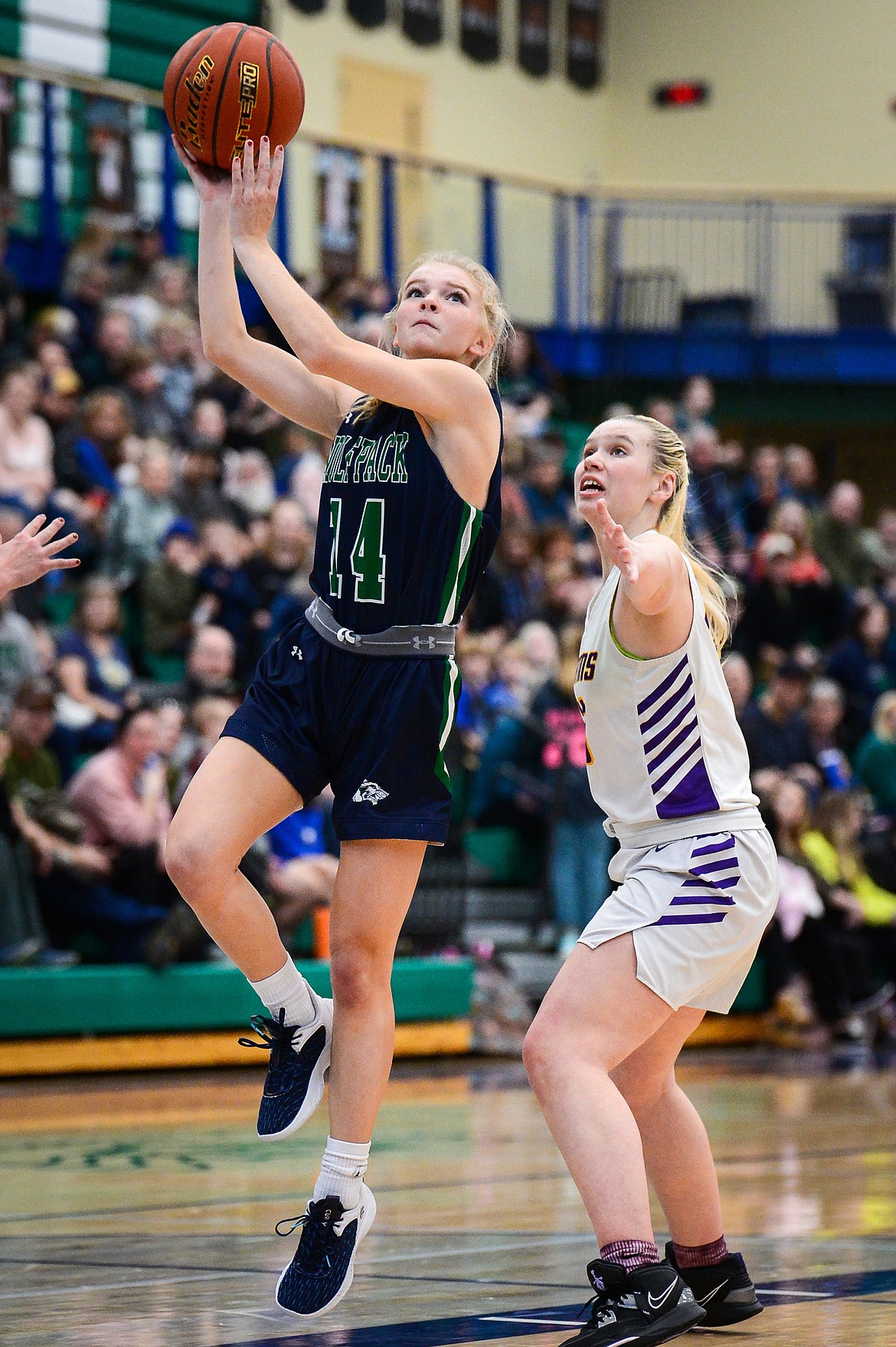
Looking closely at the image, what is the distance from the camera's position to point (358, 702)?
424cm

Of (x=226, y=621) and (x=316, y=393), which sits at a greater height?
(x=316, y=393)

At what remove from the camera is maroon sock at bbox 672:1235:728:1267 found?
162 inches

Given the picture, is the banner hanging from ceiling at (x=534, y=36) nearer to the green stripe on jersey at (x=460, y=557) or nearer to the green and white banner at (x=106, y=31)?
the green and white banner at (x=106, y=31)

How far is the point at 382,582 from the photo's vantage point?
13.9 feet

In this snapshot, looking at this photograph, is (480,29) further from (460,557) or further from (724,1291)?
(724,1291)

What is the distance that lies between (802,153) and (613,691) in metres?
20.9

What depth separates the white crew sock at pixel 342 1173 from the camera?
164 inches

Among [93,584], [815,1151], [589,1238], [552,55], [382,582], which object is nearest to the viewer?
[382,582]

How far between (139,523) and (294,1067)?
24.3 ft

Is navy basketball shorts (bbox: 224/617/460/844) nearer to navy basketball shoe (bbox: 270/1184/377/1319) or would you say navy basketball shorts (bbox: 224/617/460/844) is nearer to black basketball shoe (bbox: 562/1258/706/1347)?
navy basketball shoe (bbox: 270/1184/377/1319)

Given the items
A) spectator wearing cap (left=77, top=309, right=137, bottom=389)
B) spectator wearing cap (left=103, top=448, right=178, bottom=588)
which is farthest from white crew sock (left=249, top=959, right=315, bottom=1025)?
spectator wearing cap (left=77, top=309, right=137, bottom=389)

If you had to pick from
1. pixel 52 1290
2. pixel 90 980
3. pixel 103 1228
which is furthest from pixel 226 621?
pixel 52 1290

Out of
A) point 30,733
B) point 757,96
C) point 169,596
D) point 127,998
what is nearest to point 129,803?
point 30,733

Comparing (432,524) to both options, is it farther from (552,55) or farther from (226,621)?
Answer: (552,55)
